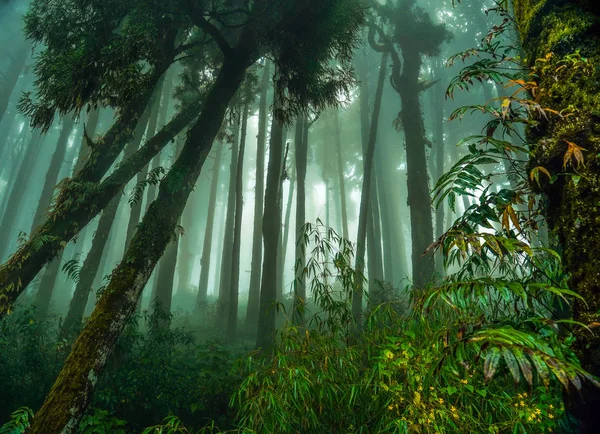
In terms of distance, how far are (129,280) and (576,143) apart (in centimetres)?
462

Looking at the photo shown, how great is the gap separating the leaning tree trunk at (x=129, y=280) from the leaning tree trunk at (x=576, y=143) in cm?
412

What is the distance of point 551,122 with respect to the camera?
56.4 inches

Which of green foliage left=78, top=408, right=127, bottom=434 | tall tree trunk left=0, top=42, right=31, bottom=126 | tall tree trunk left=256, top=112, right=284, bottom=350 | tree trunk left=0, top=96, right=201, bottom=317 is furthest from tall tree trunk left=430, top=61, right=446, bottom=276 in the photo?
tall tree trunk left=0, top=42, right=31, bottom=126

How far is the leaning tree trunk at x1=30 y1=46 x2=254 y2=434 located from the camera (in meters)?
3.28

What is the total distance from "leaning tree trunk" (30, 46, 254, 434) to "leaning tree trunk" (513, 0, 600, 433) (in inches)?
162

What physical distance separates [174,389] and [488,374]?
5372 millimetres

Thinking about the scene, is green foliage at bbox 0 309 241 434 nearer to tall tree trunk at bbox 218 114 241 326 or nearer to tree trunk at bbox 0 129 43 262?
tall tree trunk at bbox 218 114 241 326

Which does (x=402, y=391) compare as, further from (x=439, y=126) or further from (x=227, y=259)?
(x=439, y=126)

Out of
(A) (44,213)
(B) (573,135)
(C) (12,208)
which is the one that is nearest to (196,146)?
(B) (573,135)

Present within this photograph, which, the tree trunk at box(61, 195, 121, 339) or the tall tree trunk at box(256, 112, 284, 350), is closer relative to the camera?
the tall tree trunk at box(256, 112, 284, 350)

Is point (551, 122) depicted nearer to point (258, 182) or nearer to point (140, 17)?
point (140, 17)

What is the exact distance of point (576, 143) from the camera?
1.31 meters

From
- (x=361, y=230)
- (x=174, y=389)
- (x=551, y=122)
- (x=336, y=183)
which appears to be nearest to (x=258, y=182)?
(x=361, y=230)

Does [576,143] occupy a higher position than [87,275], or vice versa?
[87,275]
